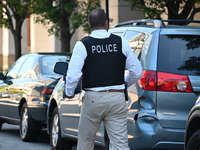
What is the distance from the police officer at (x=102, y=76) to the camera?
613cm

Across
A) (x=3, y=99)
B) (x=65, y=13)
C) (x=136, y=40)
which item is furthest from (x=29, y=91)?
(x=65, y=13)

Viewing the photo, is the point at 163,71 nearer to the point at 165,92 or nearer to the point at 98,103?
the point at 165,92

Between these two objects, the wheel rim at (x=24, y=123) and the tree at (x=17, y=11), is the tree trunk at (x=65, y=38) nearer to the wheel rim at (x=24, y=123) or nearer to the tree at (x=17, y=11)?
the tree at (x=17, y=11)

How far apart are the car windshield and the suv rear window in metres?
4.88

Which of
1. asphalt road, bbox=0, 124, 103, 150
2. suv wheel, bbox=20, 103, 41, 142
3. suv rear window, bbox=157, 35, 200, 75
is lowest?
asphalt road, bbox=0, 124, 103, 150

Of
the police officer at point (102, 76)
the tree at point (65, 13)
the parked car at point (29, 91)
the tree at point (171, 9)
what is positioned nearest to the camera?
the police officer at point (102, 76)

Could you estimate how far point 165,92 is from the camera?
23.3 ft

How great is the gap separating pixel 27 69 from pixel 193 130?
6758 millimetres

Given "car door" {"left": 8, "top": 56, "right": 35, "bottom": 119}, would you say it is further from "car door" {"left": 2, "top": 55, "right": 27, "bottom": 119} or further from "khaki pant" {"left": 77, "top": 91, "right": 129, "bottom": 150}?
"khaki pant" {"left": 77, "top": 91, "right": 129, "bottom": 150}

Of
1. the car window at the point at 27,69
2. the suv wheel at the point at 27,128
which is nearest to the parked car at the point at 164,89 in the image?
the suv wheel at the point at 27,128

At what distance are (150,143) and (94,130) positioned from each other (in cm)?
94

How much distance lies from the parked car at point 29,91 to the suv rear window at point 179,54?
4.34 m

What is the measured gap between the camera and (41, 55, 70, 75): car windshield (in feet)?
39.0

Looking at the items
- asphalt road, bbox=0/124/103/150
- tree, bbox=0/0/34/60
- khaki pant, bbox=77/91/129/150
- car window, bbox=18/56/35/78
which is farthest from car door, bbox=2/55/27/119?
tree, bbox=0/0/34/60
